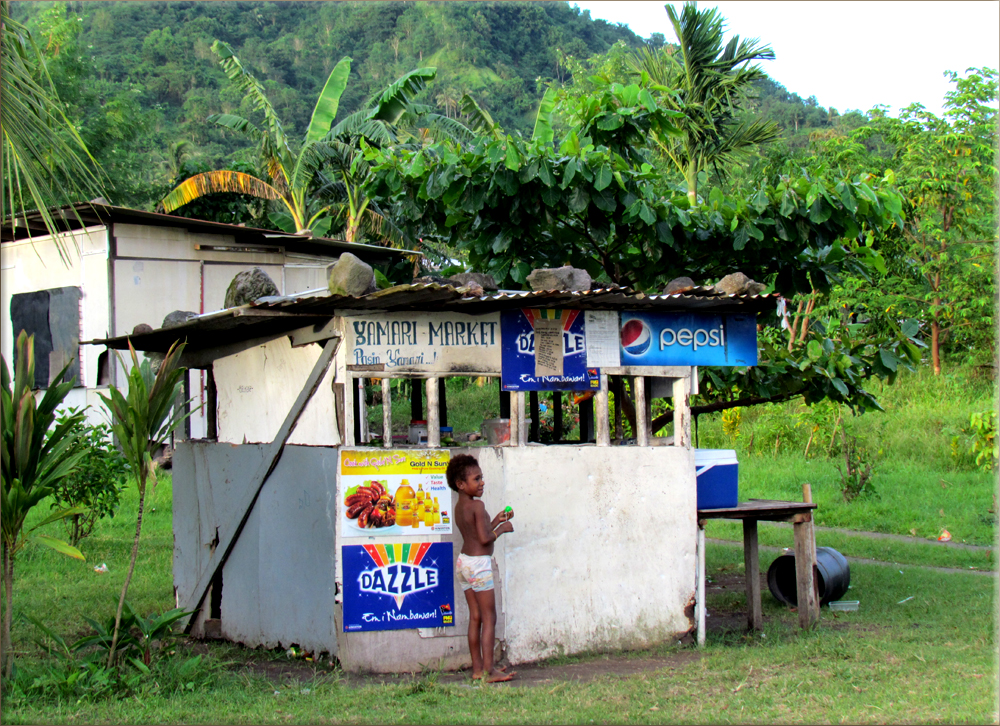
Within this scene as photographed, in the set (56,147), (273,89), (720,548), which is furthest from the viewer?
(273,89)

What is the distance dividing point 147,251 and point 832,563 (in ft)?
31.9

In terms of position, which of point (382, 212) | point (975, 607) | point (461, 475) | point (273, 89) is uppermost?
point (273, 89)

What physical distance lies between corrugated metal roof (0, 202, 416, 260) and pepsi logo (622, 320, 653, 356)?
757cm

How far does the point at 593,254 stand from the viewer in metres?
9.45

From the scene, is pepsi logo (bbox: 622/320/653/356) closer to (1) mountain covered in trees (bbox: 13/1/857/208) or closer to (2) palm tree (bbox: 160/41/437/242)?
(2) palm tree (bbox: 160/41/437/242)

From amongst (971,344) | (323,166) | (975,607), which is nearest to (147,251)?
(323,166)

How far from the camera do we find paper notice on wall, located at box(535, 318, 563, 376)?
6.85 m

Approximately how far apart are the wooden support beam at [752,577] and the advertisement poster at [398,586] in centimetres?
273

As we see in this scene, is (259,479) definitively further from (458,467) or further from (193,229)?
(193,229)

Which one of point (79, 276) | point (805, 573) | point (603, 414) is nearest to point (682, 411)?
point (603, 414)

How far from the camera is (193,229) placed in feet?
44.4

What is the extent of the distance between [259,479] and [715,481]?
3.46 meters

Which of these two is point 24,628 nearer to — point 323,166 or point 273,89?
point 323,166

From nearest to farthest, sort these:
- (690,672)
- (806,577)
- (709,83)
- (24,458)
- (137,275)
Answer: (24,458), (690,672), (806,577), (137,275), (709,83)
